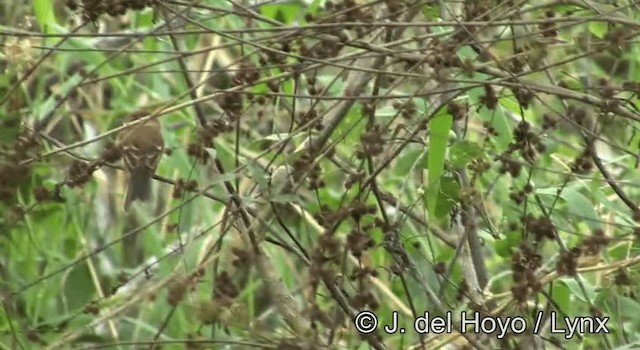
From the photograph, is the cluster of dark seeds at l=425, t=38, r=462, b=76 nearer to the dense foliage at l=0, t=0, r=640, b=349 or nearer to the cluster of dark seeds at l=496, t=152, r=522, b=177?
the dense foliage at l=0, t=0, r=640, b=349

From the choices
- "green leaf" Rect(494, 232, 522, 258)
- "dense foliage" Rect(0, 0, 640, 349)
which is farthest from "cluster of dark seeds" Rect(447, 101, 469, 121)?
"green leaf" Rect(494, 232, 522, 258)

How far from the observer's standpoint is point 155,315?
8.98ft

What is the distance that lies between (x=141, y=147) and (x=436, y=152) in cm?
50

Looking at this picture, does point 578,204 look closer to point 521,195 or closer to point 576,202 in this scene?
point 576,202

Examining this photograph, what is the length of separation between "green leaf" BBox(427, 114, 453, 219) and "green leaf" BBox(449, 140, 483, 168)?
0.02m

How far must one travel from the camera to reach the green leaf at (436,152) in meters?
2.06

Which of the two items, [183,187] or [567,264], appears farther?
[183,187]

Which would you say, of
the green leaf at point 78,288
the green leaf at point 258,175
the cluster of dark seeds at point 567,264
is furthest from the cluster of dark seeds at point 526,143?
the green leaf at point 78,288

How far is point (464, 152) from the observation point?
206cm

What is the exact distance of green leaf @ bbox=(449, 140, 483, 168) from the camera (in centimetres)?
205

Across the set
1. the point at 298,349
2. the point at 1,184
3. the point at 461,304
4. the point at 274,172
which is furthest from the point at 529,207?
the point at 1,184

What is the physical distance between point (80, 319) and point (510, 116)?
3.57 ft

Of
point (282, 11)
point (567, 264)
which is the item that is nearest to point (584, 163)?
point (567, 264)

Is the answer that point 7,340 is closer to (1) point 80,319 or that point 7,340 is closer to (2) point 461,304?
(1) point 80,319
